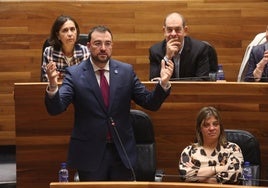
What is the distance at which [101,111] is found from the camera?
1.50 metres

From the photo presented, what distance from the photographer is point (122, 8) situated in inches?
97.0

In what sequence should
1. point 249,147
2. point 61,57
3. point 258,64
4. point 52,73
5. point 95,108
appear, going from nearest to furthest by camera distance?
point 52,73 < point 95,108 < point 249,147 < point 258,64 < point 61,57

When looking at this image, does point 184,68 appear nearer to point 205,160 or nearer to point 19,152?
point 205,160

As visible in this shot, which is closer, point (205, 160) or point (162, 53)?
point (205, 160)

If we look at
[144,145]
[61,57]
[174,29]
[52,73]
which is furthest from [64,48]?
[52,73]

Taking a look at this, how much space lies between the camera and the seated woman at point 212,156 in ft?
5.04

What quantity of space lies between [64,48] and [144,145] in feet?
1.48

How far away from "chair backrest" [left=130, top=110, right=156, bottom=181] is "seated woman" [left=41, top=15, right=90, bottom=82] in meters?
0.34

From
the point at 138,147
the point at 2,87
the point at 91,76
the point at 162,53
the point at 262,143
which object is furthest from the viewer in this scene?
the point at 2,87

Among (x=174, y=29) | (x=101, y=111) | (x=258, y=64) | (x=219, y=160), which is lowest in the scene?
(x=219, y=160)

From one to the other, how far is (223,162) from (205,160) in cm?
4

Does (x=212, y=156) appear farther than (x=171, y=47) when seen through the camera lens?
No

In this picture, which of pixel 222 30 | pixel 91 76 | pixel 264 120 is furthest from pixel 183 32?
pixel 222 30

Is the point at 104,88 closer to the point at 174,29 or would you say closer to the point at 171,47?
the point at 171,47
